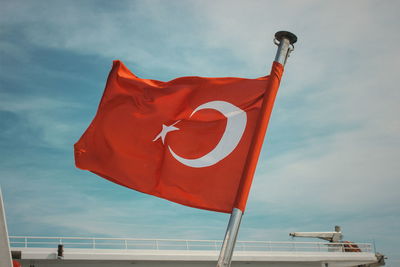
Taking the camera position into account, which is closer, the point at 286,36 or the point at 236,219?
the point at 236,219

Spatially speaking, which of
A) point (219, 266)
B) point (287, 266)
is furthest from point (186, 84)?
point (287, 266)

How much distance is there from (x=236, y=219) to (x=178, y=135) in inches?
121

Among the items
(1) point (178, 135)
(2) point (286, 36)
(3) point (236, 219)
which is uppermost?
(2) point (286, 36)

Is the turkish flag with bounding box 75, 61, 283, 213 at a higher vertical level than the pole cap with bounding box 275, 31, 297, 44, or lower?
lower

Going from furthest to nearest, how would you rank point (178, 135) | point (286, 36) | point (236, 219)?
point (178, 135), point (286, 36), point (236, 219)

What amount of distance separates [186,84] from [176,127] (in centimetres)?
101

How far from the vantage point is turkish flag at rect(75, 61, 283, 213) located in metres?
9.90

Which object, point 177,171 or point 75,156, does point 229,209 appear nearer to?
point 177,171

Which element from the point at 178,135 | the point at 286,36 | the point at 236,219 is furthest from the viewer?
the point at 178,135

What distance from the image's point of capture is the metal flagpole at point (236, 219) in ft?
26.0

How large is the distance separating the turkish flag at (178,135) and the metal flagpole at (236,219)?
0.27m

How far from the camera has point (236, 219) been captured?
27.1 ft

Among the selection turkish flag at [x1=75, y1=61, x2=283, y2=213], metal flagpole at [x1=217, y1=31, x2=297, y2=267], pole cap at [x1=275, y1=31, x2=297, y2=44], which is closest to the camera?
metal flagpole at [x1=217, y1=31, x2=297, y2=267]

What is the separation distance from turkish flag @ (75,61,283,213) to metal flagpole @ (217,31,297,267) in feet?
0.88
